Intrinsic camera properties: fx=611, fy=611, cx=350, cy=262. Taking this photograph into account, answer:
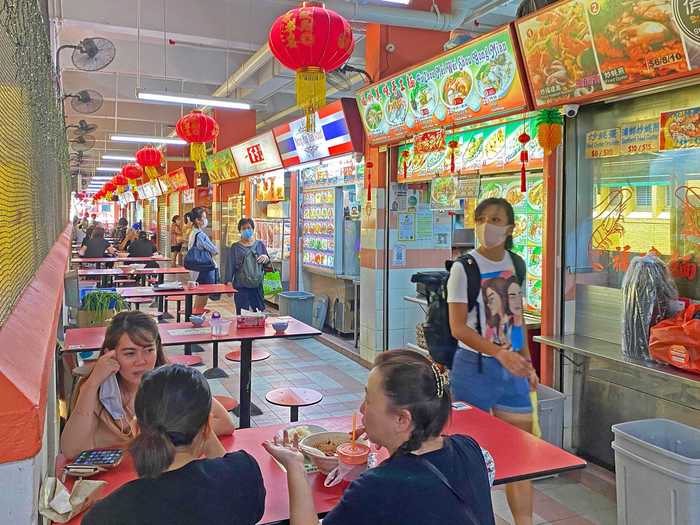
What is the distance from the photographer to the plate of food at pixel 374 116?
6.31 metres

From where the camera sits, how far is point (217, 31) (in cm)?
845

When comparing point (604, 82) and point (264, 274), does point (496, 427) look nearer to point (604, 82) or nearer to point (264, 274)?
point (604, 82)

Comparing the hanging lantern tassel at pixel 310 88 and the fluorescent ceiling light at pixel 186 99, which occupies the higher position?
the fluorescent ceiling light at pixel 186 99

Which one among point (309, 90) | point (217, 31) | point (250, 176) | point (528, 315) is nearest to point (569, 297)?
point (528, 315)

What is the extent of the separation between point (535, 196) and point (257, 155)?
19.4 ft

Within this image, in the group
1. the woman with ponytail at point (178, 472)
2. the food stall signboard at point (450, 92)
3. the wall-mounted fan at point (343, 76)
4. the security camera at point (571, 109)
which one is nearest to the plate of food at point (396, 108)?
the food stall signboard at point (450, 92)

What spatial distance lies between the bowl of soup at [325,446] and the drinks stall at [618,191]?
6.90 ft

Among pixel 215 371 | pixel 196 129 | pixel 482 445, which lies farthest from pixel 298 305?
pixel 482 445

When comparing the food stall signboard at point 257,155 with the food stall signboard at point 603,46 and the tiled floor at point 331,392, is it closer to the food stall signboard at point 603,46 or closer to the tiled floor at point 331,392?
the tiled floor at point 331,392

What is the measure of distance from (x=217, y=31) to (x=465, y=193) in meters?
4.85

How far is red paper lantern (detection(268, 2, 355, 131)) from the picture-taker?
3.67 metres

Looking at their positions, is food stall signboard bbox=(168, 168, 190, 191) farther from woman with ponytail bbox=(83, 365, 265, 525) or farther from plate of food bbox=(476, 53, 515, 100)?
woman with ponytail bbox=(83, 365, 265, 525)

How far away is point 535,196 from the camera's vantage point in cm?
559

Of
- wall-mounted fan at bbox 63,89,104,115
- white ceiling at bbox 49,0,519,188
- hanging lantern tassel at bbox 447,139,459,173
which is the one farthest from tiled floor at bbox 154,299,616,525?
white ceiling at bbox 49,0,519,188
